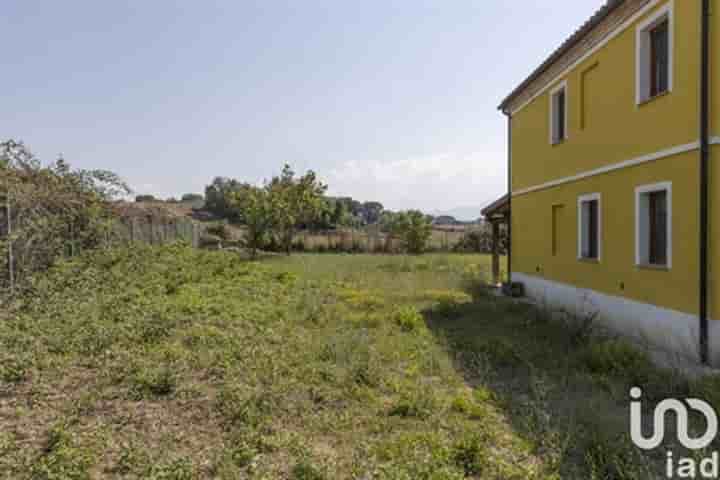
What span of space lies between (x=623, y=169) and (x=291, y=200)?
19641 mm

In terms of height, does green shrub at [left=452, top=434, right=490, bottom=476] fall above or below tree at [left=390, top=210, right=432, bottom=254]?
below

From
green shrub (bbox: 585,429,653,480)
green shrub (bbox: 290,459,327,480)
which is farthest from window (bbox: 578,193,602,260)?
green shrub (bbox: 290,459,327,480)

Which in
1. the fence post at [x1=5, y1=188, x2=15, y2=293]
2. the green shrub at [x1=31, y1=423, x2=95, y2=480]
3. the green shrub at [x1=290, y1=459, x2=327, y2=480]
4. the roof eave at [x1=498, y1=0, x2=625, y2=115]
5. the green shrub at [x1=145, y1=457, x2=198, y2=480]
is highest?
the roof eave at [x1=498, y1=0, x2=625, y2=115]

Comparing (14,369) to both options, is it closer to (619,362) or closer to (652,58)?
(619,362)

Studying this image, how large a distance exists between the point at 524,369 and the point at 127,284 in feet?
26.2

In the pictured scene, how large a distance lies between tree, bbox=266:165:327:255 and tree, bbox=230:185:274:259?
14.7 inches

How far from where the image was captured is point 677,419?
417 centimetres

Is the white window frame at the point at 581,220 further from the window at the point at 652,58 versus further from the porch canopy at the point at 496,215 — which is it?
the porch canopy at the point at 496,215

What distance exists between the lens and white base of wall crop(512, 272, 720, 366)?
19.2ft

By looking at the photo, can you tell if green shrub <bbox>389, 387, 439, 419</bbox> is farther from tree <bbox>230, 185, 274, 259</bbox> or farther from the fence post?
tree <bbox>230, 185, 274, 259</bbox>

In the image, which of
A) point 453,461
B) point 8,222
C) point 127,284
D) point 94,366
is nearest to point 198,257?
point 127,284

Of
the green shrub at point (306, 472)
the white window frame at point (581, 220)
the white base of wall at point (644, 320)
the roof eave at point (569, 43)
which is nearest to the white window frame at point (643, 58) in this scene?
the roof eave at point (569, 43)

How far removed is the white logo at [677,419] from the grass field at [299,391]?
0.12 m

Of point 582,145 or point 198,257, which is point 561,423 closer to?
point 582,145
